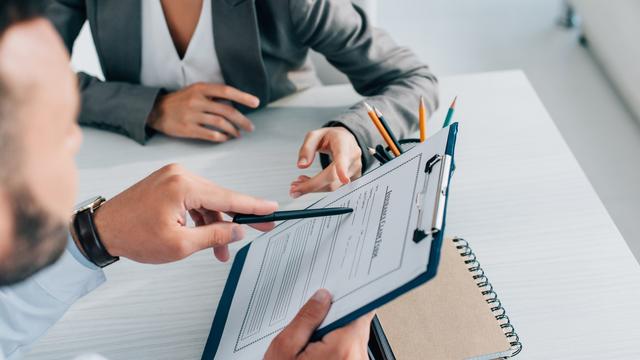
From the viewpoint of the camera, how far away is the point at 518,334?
0.72 meters

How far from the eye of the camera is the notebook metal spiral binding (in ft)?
2.27

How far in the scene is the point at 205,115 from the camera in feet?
3.21

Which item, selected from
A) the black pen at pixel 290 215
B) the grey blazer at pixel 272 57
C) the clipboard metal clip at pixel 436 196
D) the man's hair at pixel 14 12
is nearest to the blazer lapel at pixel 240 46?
the grey blazer at pixel 272 57

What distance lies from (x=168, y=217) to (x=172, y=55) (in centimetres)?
44

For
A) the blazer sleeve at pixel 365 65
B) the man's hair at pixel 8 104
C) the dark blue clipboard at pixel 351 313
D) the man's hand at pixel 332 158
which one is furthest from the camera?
the blazer sleeve at pixel 365 65

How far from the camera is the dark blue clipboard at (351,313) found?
0.52 meters

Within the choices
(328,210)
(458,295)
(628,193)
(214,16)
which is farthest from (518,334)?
(628,193)

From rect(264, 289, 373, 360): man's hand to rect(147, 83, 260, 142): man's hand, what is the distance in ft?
1.45

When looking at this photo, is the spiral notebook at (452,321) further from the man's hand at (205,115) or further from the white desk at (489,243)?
the man's hand at (205,115)

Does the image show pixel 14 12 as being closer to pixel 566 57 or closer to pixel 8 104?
pixel 8 104

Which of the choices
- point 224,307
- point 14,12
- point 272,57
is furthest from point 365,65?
point 14,12

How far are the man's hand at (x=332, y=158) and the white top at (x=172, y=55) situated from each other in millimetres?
255

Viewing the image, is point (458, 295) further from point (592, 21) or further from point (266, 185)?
point (592, 21)

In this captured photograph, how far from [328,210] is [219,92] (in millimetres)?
377
